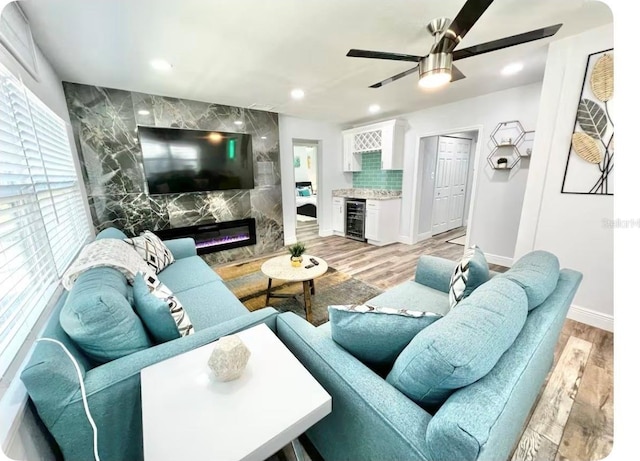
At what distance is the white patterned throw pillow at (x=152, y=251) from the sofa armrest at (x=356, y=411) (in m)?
1.78

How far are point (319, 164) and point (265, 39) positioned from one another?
3.23 meters

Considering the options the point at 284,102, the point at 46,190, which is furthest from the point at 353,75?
the point at 46,190

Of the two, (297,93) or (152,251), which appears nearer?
(152,251)

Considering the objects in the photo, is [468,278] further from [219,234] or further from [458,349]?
[219,234]

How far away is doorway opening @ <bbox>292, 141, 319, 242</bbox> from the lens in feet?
17.0

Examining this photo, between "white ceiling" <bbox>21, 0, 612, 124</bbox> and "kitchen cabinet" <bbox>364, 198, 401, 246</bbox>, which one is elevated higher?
"white ceiling" <bbox>21, 0, 612, 124</bbox>

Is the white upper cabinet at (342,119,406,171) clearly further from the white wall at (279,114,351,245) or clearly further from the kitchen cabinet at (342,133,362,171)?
the white wall at (279,114,351,245)

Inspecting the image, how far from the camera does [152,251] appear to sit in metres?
2.32

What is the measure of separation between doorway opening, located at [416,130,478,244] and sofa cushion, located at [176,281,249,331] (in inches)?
149

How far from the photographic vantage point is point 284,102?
3.49m

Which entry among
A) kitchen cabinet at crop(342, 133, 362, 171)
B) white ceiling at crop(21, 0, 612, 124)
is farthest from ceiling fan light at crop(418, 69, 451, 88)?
kitchen cabinet at crop(342, 133, 362, 171)

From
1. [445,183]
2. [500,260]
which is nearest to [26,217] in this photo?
[500,260]

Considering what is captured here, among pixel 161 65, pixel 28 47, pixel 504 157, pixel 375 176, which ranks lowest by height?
pixel 375 176

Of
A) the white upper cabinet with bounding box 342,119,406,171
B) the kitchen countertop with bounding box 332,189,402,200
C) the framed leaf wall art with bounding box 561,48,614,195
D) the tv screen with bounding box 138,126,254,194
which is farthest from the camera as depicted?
the kitchen countertop with bounding box 332,189,402,200
